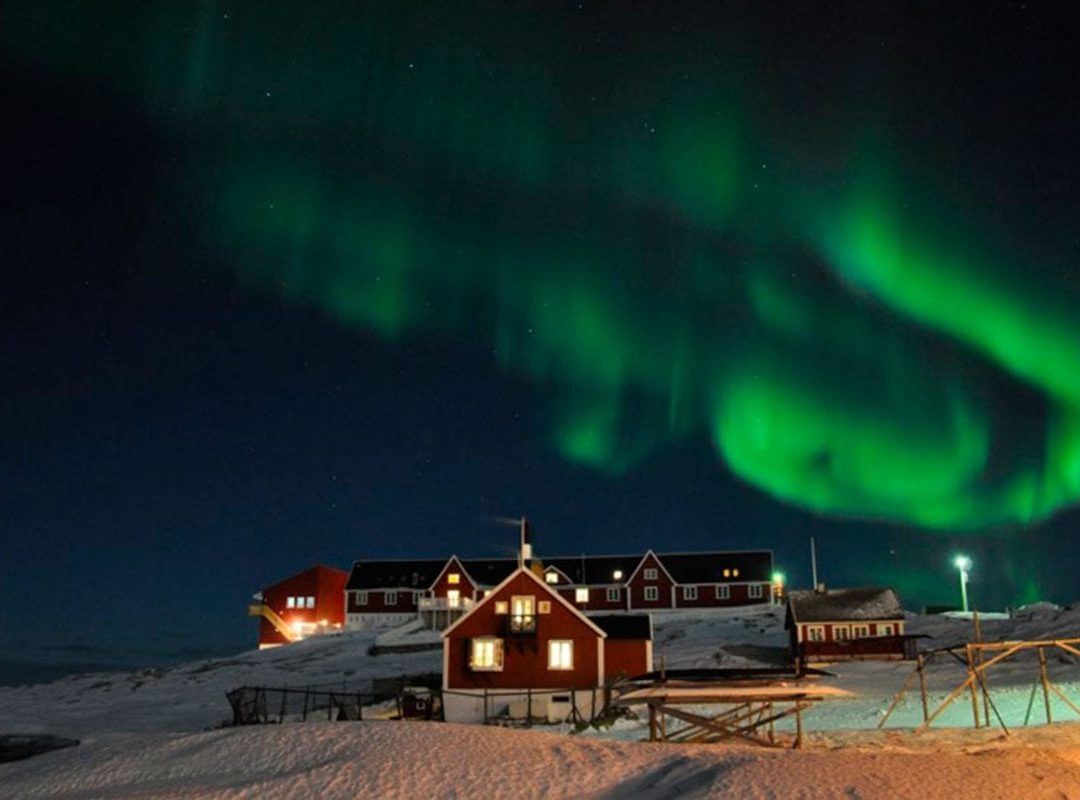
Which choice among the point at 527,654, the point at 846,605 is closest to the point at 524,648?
the point at 527,654

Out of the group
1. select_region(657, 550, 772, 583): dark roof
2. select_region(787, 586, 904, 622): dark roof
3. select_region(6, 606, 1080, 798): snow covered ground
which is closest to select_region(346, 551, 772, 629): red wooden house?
select_region(657, 550, 772, 583): dark roof

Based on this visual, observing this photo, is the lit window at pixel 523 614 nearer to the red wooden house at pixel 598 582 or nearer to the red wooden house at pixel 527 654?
Result: the red wooden house at pixel 527 654

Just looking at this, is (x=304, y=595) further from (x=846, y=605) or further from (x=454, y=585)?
(x=846, y=605)

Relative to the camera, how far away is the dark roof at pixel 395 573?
98.1 m

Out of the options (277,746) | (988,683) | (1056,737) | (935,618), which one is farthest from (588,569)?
(277,746)

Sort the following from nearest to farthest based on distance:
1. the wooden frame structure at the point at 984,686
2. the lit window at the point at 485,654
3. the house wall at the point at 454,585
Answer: the wooden frame structure at the point at 984,686 < the lit window at the point at 485,654 < the house wall at the point at 454,585

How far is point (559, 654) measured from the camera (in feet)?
175

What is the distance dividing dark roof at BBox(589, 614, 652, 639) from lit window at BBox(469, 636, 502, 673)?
236 inches

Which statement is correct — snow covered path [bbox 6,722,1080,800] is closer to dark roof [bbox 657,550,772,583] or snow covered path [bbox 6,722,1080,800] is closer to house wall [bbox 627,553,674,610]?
dark roof [bbox 657,550,772,583]

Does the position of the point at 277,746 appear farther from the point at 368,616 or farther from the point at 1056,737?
the point at 368,616

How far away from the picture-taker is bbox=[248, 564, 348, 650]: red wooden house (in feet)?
328

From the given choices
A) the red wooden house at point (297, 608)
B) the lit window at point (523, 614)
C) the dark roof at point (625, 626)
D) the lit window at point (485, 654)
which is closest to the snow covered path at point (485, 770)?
the lit window at point (485, 654)

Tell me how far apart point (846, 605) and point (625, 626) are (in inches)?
939

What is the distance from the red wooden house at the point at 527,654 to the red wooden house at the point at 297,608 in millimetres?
49666
